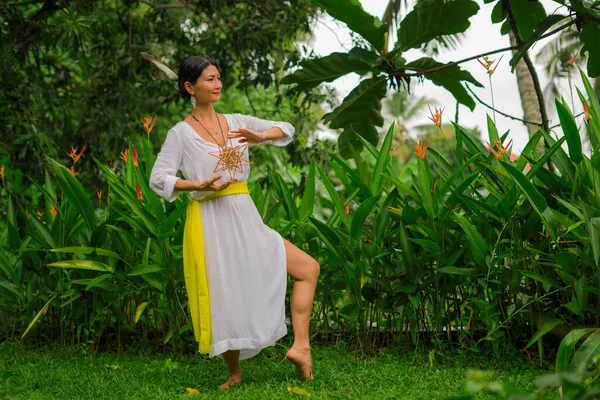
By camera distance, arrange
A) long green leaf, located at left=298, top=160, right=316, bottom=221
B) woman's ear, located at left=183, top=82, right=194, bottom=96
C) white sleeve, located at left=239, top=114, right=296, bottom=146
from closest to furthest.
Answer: woman's ear, located at left=183, top=82, right=194, bottom=96
white sleeve, located at left=239, top=114, right=296, bottom=146
long green leaf, located at left=298, top=160, right=316, bottom=221

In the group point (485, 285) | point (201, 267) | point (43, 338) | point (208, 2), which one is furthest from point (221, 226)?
point (208, 2)

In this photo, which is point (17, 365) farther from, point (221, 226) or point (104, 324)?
point (221, 226)

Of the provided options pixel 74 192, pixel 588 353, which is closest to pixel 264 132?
pixel 74 192

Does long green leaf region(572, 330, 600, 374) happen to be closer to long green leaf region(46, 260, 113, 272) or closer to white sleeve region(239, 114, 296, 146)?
white sleeve region(239, 114, 296, 146)

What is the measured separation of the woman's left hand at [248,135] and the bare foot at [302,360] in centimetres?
90

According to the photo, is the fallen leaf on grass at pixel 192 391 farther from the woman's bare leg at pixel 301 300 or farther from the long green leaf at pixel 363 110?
the long green leaf at pixel 363 110

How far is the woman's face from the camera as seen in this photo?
131 inches

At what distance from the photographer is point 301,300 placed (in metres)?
3.36

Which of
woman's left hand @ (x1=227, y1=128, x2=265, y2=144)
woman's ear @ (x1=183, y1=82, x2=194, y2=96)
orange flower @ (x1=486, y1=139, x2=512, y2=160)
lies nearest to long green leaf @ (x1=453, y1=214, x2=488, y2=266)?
orange flower @ (x1=486, y1=139, x2=512, y2=160)

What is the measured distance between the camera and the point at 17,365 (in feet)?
13.4

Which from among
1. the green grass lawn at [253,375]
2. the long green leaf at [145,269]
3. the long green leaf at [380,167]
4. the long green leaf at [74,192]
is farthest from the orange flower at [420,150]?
the long green leaf at [74,192]

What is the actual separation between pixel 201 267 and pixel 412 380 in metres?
1.08

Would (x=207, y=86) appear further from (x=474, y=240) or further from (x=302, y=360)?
(x=474, y=240)

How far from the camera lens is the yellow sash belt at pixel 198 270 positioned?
331cm
